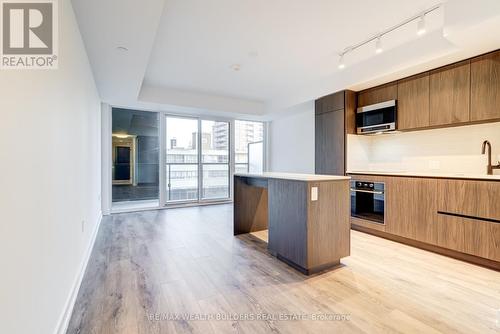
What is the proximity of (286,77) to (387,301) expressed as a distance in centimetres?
367

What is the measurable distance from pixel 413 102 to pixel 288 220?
8.13 ft

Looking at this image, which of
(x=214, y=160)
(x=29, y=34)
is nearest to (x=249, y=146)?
(x=214, y=160)

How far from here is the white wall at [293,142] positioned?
18.3 feet

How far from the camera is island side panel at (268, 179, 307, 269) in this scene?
232cm

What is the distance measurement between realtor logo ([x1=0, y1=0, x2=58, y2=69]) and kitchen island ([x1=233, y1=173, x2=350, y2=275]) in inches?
82.7

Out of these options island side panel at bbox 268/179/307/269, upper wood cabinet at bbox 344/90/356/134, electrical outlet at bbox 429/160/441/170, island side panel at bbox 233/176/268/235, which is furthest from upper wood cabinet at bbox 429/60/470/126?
island side panel at bbox 233/176/268/235

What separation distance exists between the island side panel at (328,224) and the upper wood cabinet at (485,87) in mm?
1746

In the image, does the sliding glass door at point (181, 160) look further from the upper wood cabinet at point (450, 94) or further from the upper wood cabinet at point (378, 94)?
the upper wood cabinet at point (450, 94)

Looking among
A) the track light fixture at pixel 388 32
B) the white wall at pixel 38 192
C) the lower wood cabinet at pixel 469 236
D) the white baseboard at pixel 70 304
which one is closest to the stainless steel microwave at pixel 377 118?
the track light fixture at pixel 388 32

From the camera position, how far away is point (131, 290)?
6.75 ft

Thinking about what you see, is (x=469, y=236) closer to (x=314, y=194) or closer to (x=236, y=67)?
(x=314, y=194)

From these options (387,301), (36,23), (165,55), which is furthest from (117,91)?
(387,301)

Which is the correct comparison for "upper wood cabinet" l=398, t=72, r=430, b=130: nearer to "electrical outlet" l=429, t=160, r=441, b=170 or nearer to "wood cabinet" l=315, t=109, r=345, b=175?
"electrical outlet" l=429, t=160, r=441, b=170

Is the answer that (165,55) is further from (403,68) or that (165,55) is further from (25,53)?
(403,68)
